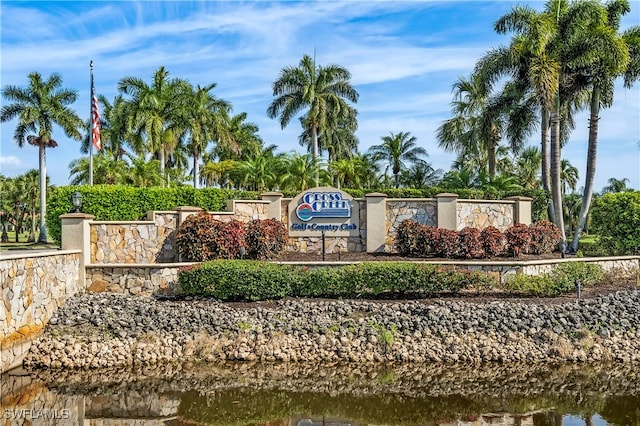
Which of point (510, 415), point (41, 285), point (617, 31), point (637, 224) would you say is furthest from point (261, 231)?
point (617, 31)

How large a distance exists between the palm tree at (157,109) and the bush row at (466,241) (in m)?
24.1

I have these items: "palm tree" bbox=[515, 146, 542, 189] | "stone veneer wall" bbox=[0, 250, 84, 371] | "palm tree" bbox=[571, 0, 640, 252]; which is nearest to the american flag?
"stone veneer wall" bbox=[0, 250, 84, 371]

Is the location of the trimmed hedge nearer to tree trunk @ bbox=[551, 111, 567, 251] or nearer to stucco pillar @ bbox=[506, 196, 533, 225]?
stucco pillar @ bbox=[506, 196, 533, 225]

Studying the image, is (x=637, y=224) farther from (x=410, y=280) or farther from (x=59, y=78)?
(x=59, y=78)

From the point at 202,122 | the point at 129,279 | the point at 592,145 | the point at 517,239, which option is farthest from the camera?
the point at 202,122

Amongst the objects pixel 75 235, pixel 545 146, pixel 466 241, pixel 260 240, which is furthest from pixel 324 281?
pixel 545 146

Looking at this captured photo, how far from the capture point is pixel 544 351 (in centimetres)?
1334

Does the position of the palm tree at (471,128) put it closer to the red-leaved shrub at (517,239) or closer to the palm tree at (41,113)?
the red-leaved shrub at (517,239)

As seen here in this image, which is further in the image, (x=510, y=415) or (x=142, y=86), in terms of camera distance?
(x=142, y=86)

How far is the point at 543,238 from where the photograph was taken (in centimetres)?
2092

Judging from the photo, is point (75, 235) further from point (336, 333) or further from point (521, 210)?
point (521, 210)

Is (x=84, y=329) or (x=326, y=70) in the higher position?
(x=326, y=70)

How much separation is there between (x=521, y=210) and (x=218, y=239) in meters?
11.4

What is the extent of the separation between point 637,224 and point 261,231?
14.3 meters
